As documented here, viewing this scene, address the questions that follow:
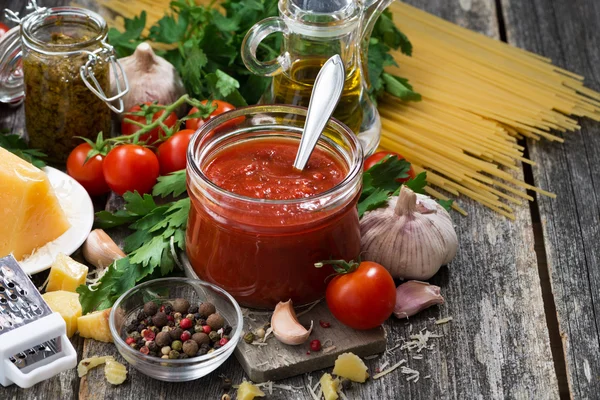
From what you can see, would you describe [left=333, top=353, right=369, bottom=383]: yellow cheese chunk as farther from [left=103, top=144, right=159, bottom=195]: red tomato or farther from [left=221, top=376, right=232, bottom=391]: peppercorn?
[left=103, top=144, right=159, bottom=195]: red tomato

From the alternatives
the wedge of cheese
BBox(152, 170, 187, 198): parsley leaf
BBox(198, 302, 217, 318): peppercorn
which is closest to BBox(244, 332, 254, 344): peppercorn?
BBox(198, 302, 217, 318): peppercorn

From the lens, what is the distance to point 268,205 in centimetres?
253

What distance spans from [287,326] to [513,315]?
29.3 inches

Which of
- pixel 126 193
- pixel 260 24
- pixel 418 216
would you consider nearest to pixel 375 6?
pixel 260 24

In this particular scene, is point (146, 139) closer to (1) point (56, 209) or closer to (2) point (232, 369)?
(1) point (56, 209)

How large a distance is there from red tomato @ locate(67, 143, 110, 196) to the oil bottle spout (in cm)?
107

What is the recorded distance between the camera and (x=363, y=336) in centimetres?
267

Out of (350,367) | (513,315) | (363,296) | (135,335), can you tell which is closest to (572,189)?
(513,315)

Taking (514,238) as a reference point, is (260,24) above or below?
above

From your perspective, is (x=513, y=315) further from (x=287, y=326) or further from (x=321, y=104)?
(x=321, y=104)

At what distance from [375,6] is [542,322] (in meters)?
1.27

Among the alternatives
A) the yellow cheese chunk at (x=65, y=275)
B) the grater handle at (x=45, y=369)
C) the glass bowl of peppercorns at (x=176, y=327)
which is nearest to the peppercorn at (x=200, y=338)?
the glass bowl of peppercorns at (x=176, y=327)

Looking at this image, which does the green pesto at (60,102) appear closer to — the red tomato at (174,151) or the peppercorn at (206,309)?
the red tomato at (174,151)

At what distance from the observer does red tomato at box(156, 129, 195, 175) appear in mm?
3246
